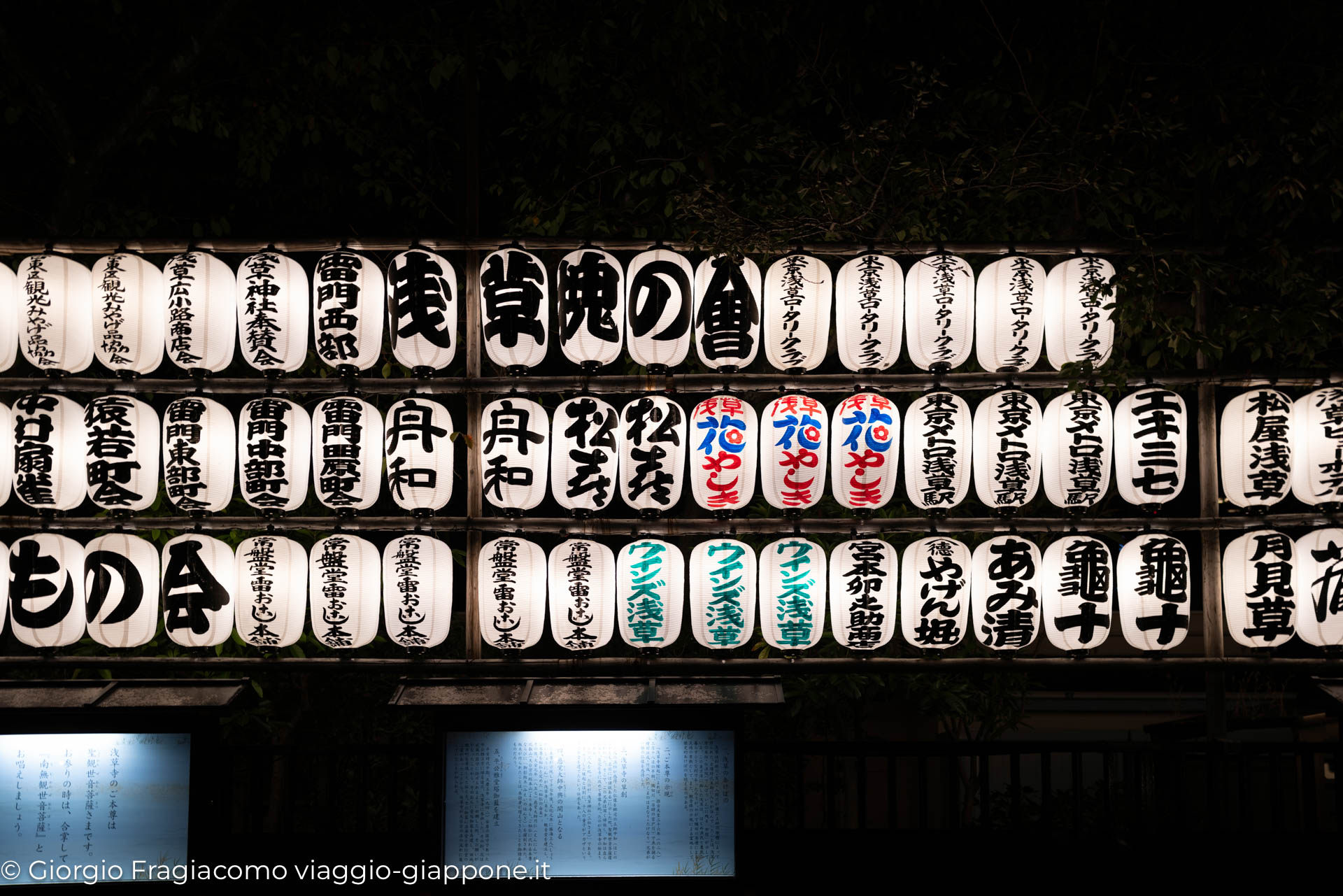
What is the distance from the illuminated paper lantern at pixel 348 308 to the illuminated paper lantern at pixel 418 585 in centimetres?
138

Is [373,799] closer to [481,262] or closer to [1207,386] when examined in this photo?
[481,262]

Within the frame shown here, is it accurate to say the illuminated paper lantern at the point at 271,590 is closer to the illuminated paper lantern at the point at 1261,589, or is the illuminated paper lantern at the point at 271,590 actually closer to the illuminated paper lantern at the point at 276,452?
the illuminated paper lantern at the point at 276,452

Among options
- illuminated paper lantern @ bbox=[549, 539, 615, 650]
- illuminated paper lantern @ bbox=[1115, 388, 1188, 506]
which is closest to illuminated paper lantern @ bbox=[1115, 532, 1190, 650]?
illuminated paper lantern @ bbox=[1115, 388, 1188, 506]

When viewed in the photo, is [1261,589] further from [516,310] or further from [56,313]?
[56,313]

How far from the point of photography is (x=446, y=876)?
24.0 feet

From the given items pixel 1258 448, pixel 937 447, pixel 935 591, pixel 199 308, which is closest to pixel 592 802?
pixel 935 591

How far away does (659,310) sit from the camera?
292 inches

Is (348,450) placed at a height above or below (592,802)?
above

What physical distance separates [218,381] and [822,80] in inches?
232

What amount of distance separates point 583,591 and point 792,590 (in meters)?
1.47

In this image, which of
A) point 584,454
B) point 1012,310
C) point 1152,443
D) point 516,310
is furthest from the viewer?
point 516,310

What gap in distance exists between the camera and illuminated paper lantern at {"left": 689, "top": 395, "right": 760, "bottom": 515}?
721 centimetres

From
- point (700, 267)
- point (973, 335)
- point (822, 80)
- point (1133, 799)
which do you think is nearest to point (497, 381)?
point (700, 267)

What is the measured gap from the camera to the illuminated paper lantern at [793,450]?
720 centimetres
